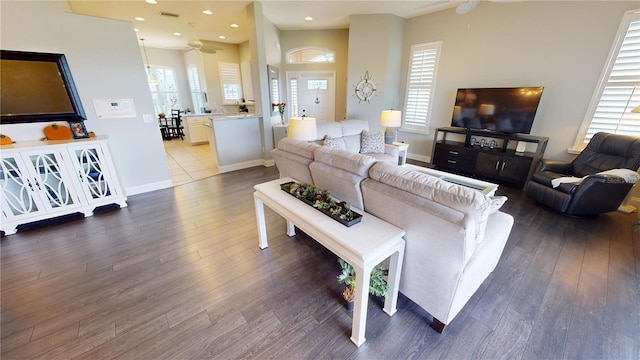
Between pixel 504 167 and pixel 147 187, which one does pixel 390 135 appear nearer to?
pixel 504 167

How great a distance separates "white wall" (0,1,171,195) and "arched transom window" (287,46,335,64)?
12.4 ft

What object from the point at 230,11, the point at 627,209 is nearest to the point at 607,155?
the point at 627,209

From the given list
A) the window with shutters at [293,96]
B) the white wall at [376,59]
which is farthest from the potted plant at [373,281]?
the window with shutters at [293,96]

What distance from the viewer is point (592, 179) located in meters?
2.69

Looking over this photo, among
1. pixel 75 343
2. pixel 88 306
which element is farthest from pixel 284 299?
pixel 88 306

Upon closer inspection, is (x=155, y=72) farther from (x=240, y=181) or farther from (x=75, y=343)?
(x=75, y=343)

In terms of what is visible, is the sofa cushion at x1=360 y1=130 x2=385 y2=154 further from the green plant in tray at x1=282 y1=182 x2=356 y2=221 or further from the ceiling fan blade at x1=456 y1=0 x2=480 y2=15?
the green plant in tray at x1=282 y1=182 x2=356 y2=221

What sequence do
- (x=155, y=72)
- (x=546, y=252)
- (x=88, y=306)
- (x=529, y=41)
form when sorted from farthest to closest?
(x=155, y=72) → (x=529, y=41) → (x=546, y=252) → (x=88, y=306)

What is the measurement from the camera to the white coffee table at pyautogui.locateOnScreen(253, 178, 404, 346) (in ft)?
4.34

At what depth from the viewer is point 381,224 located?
1.58m

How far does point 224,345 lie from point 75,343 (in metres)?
0.96

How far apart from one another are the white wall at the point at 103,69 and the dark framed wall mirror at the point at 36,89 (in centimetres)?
9

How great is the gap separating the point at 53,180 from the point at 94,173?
372 mm

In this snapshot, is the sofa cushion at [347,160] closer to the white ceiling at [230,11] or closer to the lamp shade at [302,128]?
the lamp shade at [302,128]
